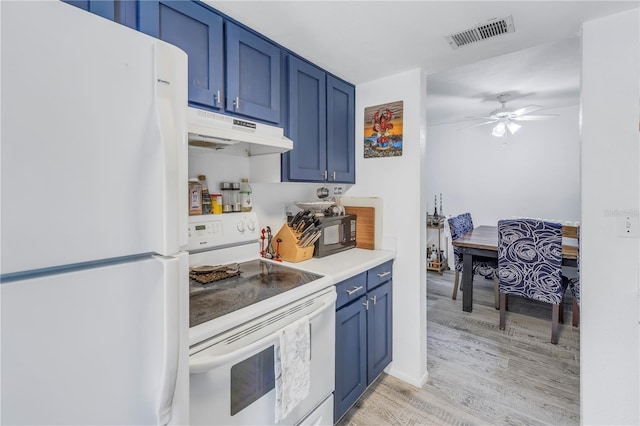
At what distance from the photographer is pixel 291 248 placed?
1907mm

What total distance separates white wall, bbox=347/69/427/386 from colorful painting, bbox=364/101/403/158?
0.15 ft

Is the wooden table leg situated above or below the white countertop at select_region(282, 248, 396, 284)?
below

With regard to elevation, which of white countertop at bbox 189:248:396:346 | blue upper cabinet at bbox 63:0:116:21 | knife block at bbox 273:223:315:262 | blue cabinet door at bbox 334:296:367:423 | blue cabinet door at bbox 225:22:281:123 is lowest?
blue cabinet door at bbox 334:296:367:423

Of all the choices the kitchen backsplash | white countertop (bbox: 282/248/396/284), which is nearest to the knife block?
white countertop (bbox: 282/248/396/284)

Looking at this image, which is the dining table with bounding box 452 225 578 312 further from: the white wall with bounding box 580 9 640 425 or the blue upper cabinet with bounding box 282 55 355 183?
the blue upper cabinet with bounding box 282 55 355 183

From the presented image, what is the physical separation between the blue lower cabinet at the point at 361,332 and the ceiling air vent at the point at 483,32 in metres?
1.47

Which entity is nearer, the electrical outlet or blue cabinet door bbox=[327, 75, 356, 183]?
the electrical outlet

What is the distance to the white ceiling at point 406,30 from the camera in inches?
56.4

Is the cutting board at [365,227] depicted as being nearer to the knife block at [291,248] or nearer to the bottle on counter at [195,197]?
the knife block at [291,248]

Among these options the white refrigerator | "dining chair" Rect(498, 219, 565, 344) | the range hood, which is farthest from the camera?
"dining chair" Rect(498, 219, 565, 344)

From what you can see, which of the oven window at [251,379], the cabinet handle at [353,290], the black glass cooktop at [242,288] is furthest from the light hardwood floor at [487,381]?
the black glass cooktop at [242,288]

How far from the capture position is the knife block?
6.21 feet

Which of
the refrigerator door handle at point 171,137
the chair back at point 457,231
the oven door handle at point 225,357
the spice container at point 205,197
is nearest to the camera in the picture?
the refrigerator door handle at point 171,137

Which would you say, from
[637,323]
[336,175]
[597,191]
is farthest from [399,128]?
[637,323]
